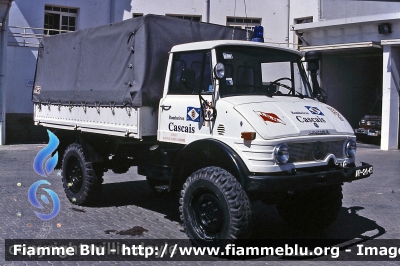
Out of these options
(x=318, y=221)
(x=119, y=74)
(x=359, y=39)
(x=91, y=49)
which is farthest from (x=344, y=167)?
(x=359, y=39)

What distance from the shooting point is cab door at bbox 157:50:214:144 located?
21.8 ft

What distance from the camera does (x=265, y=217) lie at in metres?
8.36

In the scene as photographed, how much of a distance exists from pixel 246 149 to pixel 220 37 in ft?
9.35

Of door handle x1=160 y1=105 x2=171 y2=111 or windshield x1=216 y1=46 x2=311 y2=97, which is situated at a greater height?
windshield x1=216 y1=46 x2=311 y2=97

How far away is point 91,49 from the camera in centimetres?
876

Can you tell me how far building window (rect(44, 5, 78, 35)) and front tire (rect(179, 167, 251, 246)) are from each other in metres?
16.2

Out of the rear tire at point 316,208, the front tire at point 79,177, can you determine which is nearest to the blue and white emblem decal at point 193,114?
the rear tire at point 316,208

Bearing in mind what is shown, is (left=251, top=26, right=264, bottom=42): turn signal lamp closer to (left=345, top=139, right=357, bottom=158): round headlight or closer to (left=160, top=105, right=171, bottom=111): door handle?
(left=160, top=105, right=171, bottom=111): door handle

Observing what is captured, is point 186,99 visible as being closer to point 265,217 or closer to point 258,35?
point 258,35

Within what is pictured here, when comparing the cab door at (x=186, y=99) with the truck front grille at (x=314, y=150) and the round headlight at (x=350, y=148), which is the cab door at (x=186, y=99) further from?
the round headlight at (x=350, y=148)

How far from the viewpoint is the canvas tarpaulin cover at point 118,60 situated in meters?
7.41

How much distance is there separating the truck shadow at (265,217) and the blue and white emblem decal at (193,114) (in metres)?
1.58

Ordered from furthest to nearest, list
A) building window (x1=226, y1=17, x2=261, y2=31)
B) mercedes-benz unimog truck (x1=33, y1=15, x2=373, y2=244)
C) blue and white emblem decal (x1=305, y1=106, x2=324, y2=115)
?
building window (x1=226, y1=17, x2=261, y2=31), blue and white emblem decal (x1=305, y1=106, x2=324, y2=115), mercedes-benz unimog truck (x1=33, y1=15, x2=373, y2=244)

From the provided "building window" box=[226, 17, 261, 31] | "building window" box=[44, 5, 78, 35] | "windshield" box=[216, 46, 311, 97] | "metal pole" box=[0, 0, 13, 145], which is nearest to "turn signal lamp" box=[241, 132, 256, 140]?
"windshield" box=[216, 46, 311, 97]
